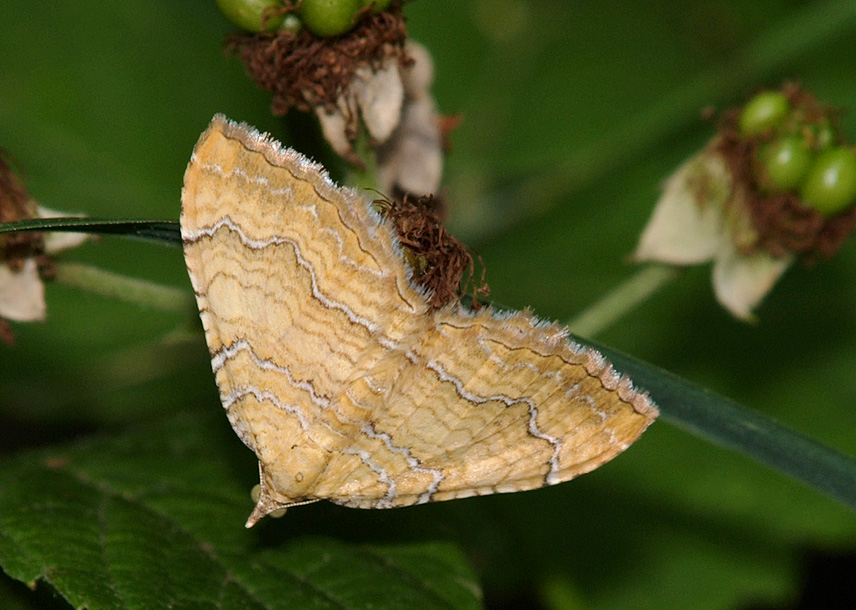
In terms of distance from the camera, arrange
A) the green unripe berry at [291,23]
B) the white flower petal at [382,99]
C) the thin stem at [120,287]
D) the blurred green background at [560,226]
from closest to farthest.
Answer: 1. the green unripe berry at [291,23]
2. the white flower petal at [382,99]
3. the thin stem at [120,287]
4. the blurred green background at [560,226]

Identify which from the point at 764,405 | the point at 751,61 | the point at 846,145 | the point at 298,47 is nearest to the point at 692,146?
the point at 751,61

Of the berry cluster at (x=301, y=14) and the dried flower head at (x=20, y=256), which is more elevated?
the berry cluster at (x=301, y=14)

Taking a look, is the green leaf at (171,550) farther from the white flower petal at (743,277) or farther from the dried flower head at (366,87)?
the white flower petal at (743,277)

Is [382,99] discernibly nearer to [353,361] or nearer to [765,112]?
[353,361]

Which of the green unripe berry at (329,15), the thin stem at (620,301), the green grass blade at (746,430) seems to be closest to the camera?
the green grass blade at (746,430)

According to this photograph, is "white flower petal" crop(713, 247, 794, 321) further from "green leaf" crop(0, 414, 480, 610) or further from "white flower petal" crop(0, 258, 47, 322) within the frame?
"white flower petal" crop(0, 258, 47, 322)

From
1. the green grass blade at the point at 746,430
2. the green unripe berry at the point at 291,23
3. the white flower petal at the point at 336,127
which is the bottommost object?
the green grass blade at the point at 746,430

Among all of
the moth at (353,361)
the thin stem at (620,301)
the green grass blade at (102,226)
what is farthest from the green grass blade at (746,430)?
the green grass blade at (102,226)
